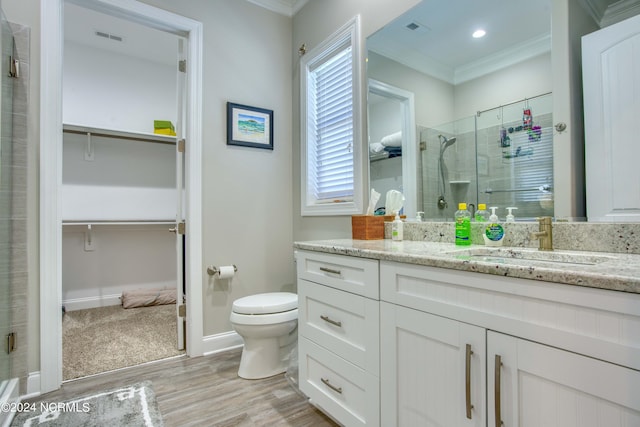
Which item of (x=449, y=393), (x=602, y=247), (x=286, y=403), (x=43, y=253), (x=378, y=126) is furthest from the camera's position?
(x=378, y=126)

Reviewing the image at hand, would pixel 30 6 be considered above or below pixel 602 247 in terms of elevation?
above

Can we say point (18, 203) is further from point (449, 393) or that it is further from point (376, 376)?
point (449, 393)

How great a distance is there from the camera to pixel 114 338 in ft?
8.45

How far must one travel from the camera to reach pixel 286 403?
1680 millimetres

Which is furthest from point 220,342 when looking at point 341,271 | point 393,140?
point 393,140

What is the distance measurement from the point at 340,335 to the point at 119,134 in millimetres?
3188

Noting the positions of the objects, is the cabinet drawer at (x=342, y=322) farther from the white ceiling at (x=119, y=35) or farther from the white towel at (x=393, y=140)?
the white ceiling at (x=119, y=35)

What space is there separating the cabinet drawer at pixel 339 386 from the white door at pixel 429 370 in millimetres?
68

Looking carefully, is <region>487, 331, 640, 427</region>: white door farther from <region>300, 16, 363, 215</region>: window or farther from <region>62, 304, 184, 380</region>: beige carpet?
<region>62, 304, 184, 380</region>: beige carpet

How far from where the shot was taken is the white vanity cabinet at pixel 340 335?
1.22 m

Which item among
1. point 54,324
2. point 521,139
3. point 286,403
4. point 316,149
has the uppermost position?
point 316,149

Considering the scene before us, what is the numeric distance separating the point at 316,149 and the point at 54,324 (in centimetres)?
203

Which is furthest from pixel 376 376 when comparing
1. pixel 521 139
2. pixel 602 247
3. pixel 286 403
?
pixel 521 139

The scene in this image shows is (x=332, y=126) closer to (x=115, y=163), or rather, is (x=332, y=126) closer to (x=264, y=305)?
(x=264, y=305)
